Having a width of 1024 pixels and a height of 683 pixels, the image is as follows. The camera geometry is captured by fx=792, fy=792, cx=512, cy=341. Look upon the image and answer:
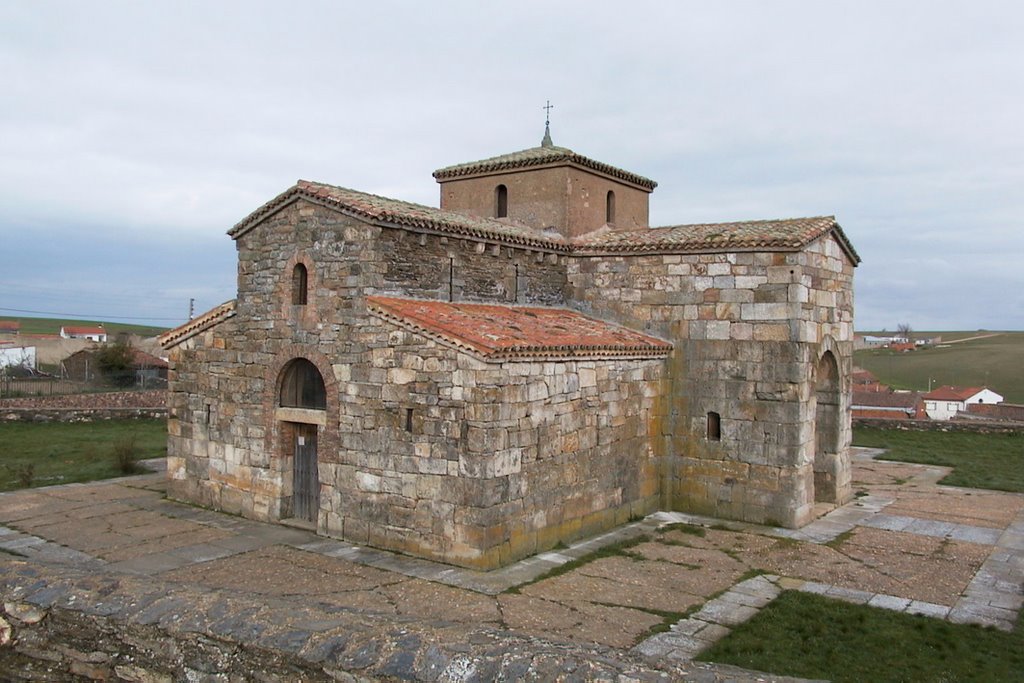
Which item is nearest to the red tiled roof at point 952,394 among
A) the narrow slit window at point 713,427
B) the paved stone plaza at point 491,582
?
the paved stone plaza at point 491,582

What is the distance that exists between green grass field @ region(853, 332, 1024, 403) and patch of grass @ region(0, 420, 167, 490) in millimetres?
43226

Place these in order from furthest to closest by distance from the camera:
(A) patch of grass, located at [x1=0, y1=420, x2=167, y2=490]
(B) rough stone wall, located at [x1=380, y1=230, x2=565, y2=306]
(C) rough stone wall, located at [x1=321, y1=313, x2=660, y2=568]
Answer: (A) patch of grass, located at [x1=0, y1=420, x2=167, y2=490] < (B) rough stone wall, located at [x1=380, y1=230, x2=565, y2=306] < (C) rough stone wall, located at [x1=321, y1=313, x2=660, y2=568]

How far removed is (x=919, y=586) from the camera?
9344 mm

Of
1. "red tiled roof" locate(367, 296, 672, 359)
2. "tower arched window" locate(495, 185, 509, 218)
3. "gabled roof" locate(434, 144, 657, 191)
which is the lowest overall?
"red tiled roof" locate(367, 296, 672, 359)

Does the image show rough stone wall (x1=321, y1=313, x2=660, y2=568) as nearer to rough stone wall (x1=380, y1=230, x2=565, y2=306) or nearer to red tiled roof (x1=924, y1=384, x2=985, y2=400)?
rough stone wall (x1=380, y1=230, x2=565, y2=306)

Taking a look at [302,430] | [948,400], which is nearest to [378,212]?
[302,430]

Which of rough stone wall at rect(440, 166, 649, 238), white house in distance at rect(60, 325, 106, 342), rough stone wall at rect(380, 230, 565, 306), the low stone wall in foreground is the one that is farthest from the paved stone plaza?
white house in distance at rect(60, 325, 106, 342)

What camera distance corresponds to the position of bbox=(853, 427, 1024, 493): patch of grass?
16.0 m

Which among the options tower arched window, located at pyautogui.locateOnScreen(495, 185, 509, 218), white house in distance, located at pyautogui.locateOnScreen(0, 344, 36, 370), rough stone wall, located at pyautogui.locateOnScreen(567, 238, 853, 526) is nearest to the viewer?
rough stone wall, located at pyautogui.locateOnScreen(567, 238, 853, 526)

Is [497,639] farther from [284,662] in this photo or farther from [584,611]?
[584,611]

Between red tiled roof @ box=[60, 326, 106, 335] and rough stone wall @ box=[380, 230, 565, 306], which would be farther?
red tiled roof @ box=[60, 326, 106, 335]

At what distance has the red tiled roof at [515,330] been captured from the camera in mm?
9766

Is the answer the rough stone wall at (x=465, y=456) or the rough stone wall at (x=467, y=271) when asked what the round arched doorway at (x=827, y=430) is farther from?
the rough stone wall at (x=467, y=271)

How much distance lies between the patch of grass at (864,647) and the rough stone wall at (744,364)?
3951 millimetres
